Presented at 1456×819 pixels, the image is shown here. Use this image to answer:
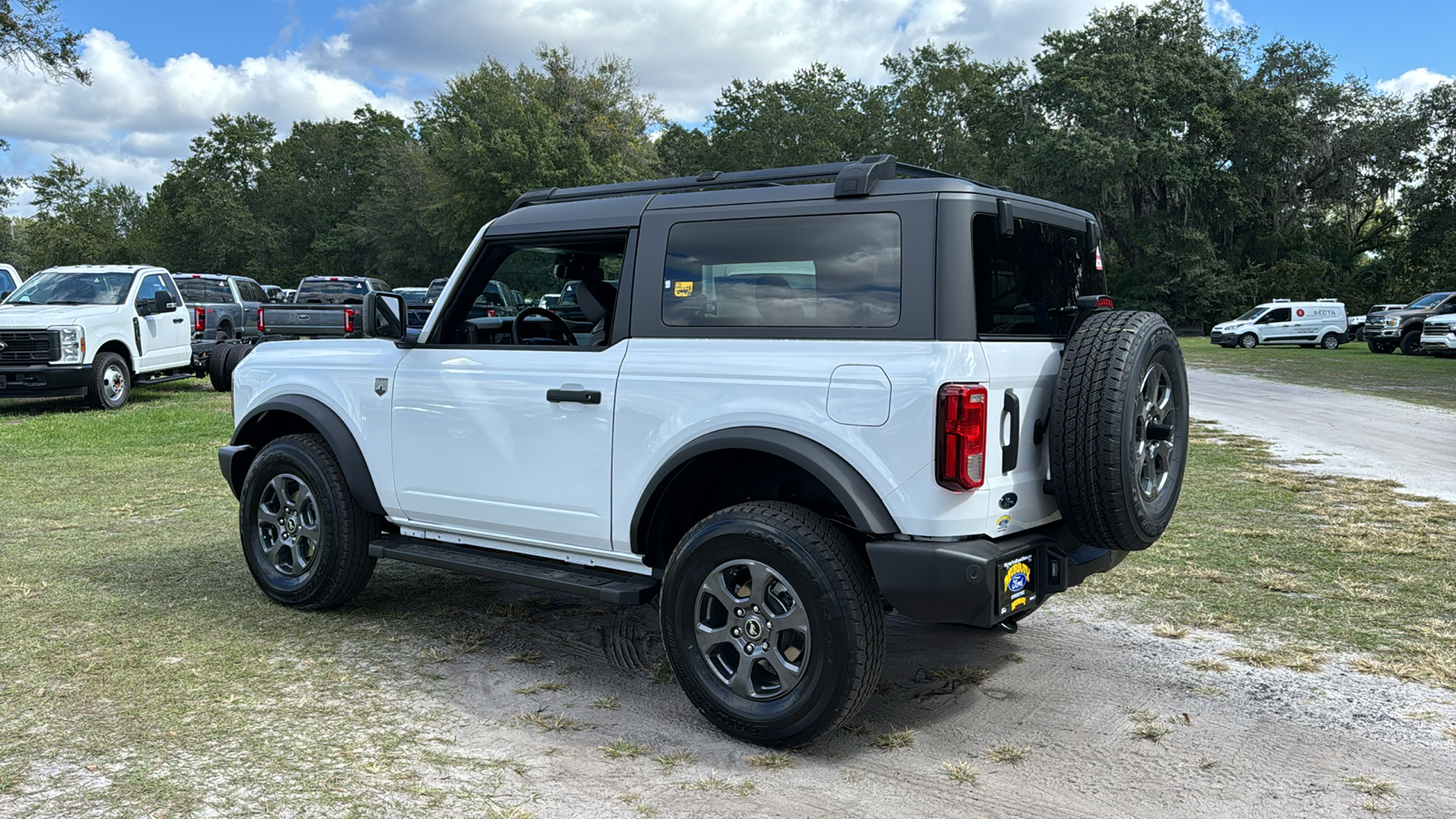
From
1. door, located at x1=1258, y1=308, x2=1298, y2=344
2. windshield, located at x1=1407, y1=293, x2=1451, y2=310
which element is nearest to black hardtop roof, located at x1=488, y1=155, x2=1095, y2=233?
windshield, located at x1=1407, y1=293, x2=1451, y2=310

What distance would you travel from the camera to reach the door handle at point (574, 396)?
4.35 meters

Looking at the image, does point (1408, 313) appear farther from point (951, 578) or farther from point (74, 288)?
point (951, 578)

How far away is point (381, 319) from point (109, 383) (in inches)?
510

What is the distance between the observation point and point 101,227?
90312mm

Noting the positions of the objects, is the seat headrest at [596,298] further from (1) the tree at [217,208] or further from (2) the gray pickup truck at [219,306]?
(1) the tree at [217,208]

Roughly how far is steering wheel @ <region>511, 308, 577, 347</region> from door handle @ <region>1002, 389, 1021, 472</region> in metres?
2.09

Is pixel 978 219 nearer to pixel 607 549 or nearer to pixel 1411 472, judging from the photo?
pixel 607 549

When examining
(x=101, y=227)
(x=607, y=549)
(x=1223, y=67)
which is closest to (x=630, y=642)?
(x=607, y=549)

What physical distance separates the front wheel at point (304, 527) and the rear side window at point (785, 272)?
82.2 inches

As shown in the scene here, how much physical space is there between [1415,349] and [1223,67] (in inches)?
923

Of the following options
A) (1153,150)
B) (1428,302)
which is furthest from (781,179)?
(1153,150)

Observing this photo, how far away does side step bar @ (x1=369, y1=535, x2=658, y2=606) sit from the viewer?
4332 millimetres

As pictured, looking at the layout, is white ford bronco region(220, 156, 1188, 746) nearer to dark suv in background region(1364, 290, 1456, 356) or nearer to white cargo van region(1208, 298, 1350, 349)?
dark suv in background region(1364, 290, 1456, 356)

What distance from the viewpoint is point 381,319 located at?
5145 millimetres
